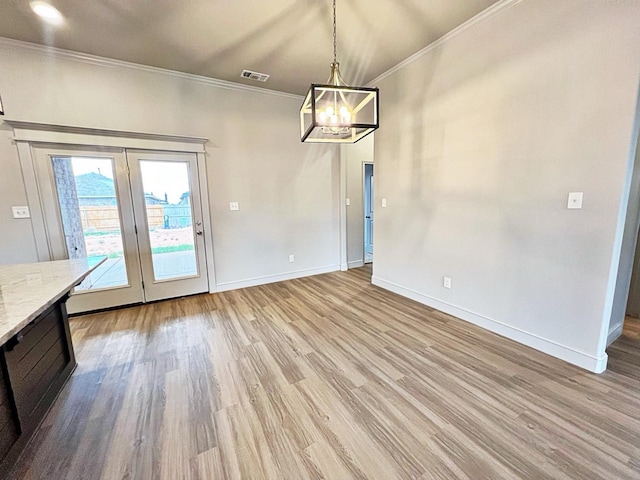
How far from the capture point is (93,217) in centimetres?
318

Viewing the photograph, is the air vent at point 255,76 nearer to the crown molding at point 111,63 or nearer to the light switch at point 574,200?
the crown molding at point 111,63

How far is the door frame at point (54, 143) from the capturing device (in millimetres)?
2795

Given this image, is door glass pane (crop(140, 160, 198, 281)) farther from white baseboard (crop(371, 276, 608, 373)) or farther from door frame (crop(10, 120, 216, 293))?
white baseboard (crop(371, 276, 608, 373))

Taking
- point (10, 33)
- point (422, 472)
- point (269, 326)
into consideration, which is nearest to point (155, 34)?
point (10, 33)

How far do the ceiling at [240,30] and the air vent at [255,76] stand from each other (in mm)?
154

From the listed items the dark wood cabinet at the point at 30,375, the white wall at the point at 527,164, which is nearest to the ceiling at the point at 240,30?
the white wall at the point at 527,164

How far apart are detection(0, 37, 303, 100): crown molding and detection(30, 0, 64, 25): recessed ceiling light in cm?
57

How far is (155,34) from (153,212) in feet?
6.52

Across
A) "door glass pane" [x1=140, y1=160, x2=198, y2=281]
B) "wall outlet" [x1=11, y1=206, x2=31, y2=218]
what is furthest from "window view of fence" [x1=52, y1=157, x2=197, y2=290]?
"wall outlet" [x1=11, y1=206, x2=31, y2=218]

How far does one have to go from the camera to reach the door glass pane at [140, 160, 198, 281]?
3441 mm

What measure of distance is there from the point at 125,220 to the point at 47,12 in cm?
203

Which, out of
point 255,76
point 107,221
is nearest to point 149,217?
point 107,221

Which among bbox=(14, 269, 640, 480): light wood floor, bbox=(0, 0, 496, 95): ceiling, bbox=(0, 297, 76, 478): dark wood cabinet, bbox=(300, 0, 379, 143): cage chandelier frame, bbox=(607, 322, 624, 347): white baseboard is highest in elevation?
bbox=(0, 0, 496, 95): ceiling

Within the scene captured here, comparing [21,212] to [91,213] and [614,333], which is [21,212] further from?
[614,333]
